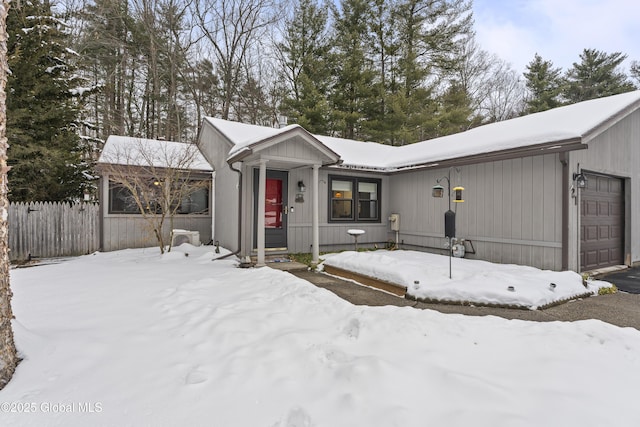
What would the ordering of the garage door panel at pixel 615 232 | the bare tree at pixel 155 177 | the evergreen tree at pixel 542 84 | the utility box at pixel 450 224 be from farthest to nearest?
the evergreen tree at pixel 542 84
the bare tree at pixel 155 177
the garage door panel at pixel 615 232
the utility box at pixel 450 224

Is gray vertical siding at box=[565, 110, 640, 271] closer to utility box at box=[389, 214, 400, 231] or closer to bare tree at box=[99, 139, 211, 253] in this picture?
utility box at box=[389, 214, 400, 231]

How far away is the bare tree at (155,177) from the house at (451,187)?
0.28 m

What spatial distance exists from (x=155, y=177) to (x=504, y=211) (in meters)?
8.65

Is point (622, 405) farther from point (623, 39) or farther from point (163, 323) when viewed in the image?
point (623, 39)

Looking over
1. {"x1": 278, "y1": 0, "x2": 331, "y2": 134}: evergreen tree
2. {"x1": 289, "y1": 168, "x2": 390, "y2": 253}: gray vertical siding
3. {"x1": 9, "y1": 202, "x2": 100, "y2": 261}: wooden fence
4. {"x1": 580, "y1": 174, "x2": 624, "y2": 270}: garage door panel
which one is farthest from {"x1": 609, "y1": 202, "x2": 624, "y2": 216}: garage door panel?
{"x1": 9, "y1": 202, "x2": 100, "y2": 261}: wooden fence

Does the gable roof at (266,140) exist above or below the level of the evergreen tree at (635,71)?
below

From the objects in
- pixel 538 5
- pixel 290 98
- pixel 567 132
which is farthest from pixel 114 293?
pixel 290 98

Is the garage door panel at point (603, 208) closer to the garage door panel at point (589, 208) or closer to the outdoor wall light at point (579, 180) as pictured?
the garage door panel at point (589, 208)

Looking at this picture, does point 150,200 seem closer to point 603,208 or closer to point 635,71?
point 603,208

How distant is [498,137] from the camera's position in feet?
23.7

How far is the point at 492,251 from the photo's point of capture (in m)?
7.14

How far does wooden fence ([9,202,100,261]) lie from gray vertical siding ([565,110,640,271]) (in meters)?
11.6

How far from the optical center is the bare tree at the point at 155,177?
8.04 metres

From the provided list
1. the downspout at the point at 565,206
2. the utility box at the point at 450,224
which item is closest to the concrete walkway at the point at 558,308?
the downspout at the point at 565,206
